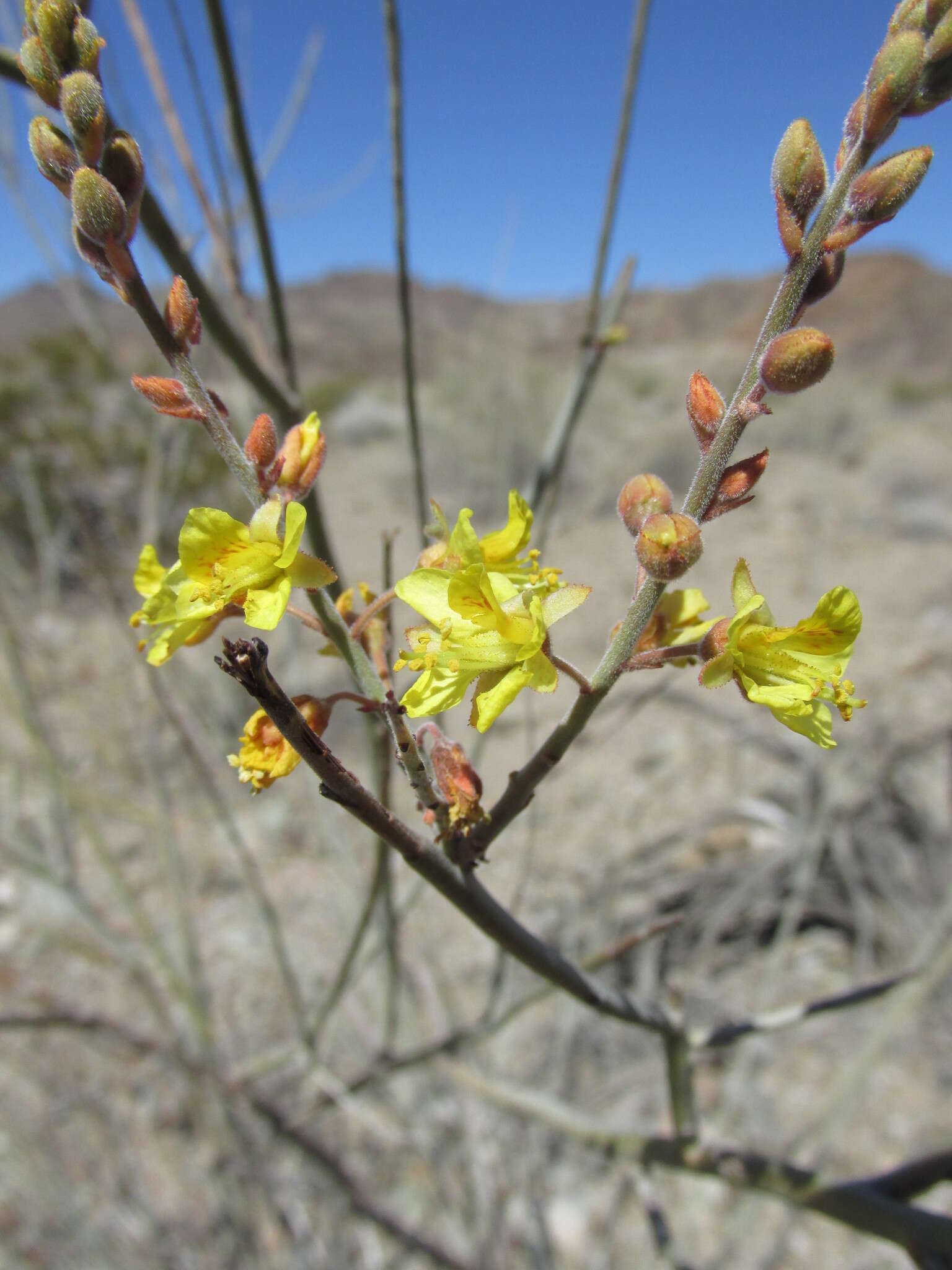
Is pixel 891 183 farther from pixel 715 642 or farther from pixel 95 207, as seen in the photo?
pixel 95 207

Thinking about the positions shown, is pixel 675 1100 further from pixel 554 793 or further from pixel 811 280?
pixel 554 793

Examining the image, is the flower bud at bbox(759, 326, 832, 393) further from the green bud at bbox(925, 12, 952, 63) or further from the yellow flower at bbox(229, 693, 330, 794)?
the yellow flower at bbox(229, 693, 330, 794)

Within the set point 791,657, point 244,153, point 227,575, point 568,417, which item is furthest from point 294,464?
point 568,417

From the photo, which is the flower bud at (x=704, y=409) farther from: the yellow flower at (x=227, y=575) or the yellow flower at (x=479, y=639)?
the yellow flower at (x=227, y=575)

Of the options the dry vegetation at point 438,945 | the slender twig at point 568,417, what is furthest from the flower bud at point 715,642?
the slender twig at point 568,417

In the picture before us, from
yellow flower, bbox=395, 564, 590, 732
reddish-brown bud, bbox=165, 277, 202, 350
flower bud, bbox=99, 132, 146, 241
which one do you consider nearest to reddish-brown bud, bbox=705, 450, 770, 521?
yellow flower, bbox=395, 564, 590, 732
